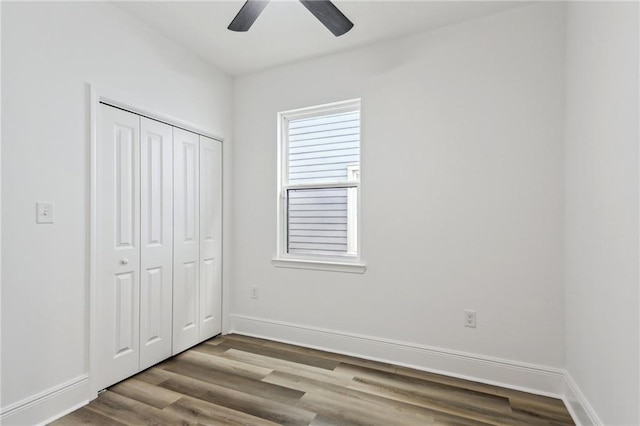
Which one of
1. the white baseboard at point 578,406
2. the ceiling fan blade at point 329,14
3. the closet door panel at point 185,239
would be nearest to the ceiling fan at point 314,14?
the ceiling fan blade at point 329,14

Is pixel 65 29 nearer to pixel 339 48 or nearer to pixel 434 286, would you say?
pixel 339 48

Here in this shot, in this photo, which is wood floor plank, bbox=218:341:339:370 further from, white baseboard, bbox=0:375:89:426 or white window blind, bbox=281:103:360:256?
white baseboard, bbox=0:375:89:426

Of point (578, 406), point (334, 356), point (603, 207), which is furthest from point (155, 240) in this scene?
point (578, 406)

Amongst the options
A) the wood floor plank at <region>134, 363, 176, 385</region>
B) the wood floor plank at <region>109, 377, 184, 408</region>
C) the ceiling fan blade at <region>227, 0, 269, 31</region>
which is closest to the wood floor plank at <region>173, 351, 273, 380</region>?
the wood floor plank at <region>134, 363, 176, 385</region>

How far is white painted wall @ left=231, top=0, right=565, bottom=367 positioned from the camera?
2299 millimetres

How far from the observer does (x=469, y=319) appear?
249cm

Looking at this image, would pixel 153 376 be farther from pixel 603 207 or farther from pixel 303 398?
pixel 603 207

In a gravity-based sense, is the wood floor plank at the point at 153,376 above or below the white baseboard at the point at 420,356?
below

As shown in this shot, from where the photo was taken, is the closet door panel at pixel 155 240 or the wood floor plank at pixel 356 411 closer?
the wood floor plank at pixel 356 411

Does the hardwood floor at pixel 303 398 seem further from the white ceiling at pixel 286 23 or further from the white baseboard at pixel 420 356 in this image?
the white ceiling at pixel 286 23

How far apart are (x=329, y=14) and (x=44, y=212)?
200cm

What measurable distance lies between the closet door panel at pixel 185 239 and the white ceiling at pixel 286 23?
808mm

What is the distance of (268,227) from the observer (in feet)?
10.9

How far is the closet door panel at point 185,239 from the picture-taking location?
2.86m
